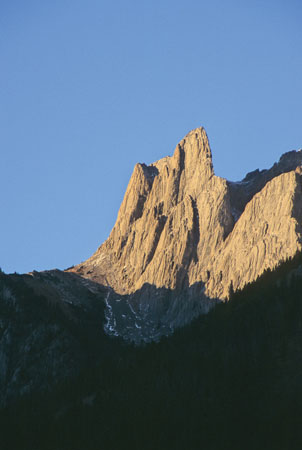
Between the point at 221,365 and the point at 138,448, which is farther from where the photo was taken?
the point at 221,365

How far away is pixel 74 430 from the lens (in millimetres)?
178625

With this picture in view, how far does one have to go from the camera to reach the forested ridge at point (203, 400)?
156875mm

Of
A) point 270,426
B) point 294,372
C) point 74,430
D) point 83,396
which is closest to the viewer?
point 270,426

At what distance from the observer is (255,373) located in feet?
563

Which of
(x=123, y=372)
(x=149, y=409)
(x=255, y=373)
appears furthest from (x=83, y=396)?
(x=255, y=373)

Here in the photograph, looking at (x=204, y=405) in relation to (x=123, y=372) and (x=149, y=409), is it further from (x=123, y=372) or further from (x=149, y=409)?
(x=123, y=372)

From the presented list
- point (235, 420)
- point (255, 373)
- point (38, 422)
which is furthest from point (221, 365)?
point (38, 422)

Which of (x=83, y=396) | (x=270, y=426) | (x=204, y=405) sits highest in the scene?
(x=83, y=396)

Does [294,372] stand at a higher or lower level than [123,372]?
lower

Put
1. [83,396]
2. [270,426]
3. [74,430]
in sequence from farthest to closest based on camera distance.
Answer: [83,396], [74,430], [270,426]

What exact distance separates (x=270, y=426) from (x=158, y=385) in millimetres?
35432

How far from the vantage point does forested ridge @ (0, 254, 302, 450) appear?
157m

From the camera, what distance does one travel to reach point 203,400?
17100 cm

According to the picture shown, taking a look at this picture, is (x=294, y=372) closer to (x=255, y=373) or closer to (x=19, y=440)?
(x=255, y=373)
